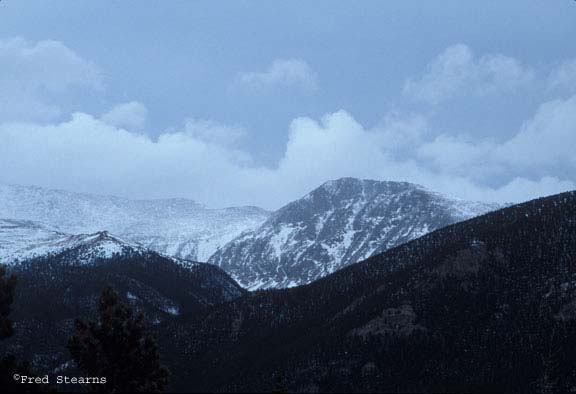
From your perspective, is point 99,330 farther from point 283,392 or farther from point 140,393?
point 283,392

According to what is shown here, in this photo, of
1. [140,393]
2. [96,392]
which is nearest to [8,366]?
[96,392]

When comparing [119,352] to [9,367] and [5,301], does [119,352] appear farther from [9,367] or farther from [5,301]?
[5,301]

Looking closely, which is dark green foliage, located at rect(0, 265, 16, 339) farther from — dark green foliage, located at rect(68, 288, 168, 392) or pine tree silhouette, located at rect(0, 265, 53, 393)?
dark green foliage, located at rect(68, 288, 168, 392)

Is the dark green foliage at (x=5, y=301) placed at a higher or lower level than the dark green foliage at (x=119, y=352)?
higher

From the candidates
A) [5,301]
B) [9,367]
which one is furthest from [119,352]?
[5,301]

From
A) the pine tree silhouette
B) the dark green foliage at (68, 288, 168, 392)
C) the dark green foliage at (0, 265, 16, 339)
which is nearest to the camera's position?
the pine tree silhouette

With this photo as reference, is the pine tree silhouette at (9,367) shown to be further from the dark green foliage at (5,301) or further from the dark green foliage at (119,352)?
the dark green foliage at (119,352)

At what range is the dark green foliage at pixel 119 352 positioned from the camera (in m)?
70.1

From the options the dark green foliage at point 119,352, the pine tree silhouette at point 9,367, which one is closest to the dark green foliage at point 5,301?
the pine tree silhouette at point 9,367

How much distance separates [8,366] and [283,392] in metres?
30.3

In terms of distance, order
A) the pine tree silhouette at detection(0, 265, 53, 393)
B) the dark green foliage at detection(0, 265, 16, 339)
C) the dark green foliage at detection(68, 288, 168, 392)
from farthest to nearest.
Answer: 1. the dark green foliage at detection(0, 265, 16, 339)
2. the dark green foliage at detection(68, 288, 168, 392)
3. the pine tree silhouette at detection(0, 265, 53, 393)

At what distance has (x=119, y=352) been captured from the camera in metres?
71.1

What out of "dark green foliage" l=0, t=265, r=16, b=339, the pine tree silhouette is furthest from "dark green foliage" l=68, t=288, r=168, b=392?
"dark green foliage" l=0, t=265, r=16, b=339

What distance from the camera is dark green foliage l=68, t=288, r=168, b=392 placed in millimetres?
70062
